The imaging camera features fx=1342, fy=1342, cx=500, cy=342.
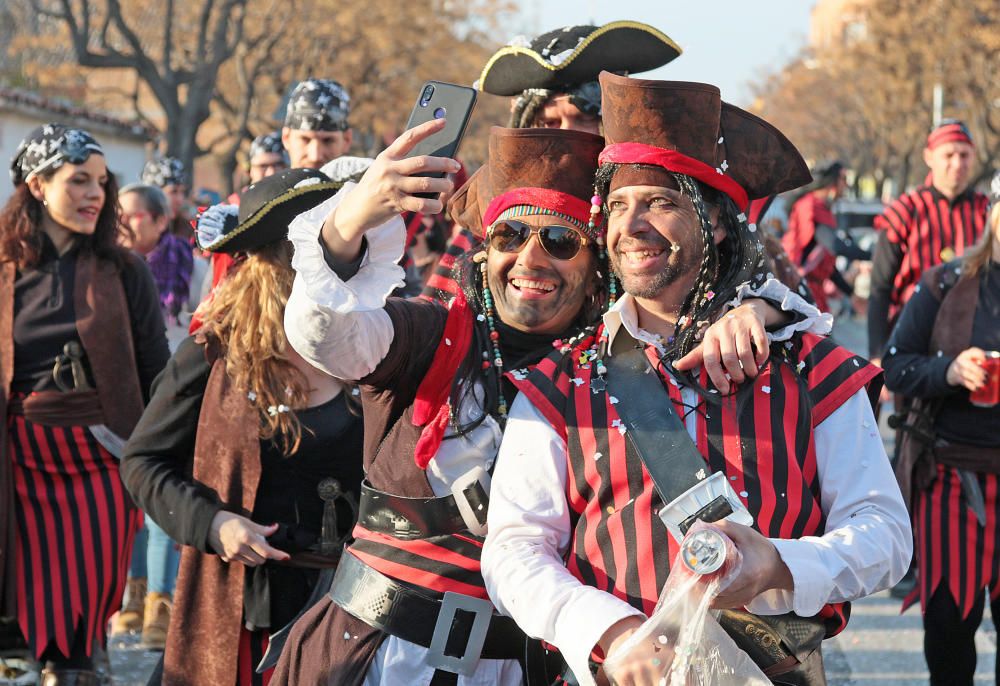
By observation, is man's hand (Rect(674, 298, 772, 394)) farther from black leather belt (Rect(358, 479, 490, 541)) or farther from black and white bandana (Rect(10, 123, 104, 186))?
black and white bandana (Rect(10, 123, 104, 186))

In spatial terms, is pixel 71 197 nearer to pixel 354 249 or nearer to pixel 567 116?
pixel 567 116

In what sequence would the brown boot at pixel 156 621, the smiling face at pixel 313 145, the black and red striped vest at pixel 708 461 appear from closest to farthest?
1. the black and red striped vest at pixel 708 461
2. the brown boot at pixel 156 621
3. the smiling face at pixel 313 145

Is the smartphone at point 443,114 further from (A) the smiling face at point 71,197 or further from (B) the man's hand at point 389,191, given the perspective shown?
(A) the smiling face at point 71,197

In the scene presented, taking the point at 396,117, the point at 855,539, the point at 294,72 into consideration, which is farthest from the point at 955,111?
the point at 855,539

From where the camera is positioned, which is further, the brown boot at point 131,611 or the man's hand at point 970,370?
the brown boot at point 131,611

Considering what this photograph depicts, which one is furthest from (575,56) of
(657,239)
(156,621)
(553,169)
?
(156,621)

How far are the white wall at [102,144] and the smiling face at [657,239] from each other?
2311 centimetres

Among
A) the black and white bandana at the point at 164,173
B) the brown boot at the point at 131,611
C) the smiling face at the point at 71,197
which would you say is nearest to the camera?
the smiling face at the point at 71,197

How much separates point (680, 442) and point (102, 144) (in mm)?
28051

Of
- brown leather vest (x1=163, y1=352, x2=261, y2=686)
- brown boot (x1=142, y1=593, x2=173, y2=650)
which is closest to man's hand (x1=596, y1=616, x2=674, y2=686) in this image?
brown leather vest (x1=163, y1=352, x2=261, y2=686)

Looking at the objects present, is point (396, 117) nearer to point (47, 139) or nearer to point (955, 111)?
point (955, 111)

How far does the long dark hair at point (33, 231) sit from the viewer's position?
5.11 m

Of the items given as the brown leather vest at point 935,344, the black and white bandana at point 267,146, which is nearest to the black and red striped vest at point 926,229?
the brown leather vest at point 935,344

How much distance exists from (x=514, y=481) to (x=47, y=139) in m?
3.52
